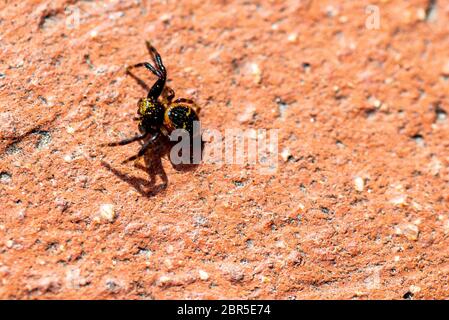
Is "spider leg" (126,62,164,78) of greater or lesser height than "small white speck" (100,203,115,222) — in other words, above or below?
above

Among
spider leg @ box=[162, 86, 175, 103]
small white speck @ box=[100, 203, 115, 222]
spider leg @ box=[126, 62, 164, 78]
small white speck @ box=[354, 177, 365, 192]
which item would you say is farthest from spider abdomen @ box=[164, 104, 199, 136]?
small white speck @ box=[354, 177, 365, 192]

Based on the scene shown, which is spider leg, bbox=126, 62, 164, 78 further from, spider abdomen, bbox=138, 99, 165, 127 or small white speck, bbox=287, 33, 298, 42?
small white speck, bbox=287, 33, 298, 42

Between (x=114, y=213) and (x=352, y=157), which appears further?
(x=352, y=157)

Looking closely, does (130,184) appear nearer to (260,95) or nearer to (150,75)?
(150,75)

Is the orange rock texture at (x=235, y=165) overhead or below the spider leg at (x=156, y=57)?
below

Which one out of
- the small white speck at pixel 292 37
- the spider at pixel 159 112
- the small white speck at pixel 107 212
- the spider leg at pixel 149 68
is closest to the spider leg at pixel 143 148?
the spider at pixel 159 112

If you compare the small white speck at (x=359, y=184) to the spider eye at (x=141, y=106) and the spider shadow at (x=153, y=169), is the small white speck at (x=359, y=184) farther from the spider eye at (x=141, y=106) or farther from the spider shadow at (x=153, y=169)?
the spider eye at (x=141, y=106)
